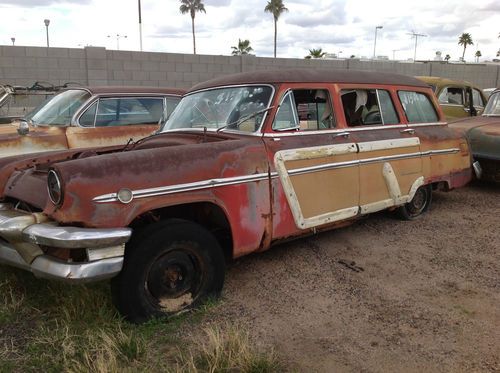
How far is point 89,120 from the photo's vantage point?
22.3 ft

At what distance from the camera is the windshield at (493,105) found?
8.30 metres

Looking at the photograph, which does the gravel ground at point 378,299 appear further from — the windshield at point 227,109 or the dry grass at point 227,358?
the windshield at point 227,109

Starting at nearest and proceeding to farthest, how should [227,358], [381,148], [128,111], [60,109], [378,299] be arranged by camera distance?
1. [227,358]
2. [378,299]
3. [381,148]
4. [60,109]
5. [128,111]

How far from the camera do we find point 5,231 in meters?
3.28

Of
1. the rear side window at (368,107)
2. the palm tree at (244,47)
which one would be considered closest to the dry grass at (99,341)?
the rear side window at (368,107)

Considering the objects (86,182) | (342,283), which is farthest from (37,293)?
(342,283)

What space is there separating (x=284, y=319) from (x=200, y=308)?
0.62 m

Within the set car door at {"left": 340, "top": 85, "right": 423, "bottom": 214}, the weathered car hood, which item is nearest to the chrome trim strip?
the weathered car hood

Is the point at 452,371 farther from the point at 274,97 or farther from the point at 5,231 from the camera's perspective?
the point at 5,231

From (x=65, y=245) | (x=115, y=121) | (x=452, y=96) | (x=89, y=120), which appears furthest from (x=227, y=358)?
(x=452, y=96)

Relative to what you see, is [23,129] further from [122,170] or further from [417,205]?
[417,205]

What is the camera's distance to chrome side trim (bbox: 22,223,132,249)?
2979mm

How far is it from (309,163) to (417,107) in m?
2.21

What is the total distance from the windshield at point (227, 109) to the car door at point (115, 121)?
2.00 metres
